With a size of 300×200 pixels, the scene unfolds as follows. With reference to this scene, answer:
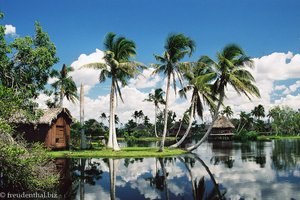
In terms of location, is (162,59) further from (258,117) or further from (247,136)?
(258,117)

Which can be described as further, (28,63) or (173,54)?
(173,54)

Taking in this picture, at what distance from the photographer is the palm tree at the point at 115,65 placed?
30.1m

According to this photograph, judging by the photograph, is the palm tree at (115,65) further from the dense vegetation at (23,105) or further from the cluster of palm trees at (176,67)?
the dense vegetation at (23,105)

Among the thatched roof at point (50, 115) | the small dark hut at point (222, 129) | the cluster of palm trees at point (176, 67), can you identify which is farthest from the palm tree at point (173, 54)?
the small dark hut at point (222, 129)

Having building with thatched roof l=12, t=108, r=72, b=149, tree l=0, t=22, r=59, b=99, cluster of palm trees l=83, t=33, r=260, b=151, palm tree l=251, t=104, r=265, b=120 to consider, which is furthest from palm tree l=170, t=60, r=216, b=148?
palm tree l=251, t=104, r=265, b=120

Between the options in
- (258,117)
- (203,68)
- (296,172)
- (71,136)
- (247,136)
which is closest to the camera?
(296,172)

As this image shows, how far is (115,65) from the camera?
99.6ft

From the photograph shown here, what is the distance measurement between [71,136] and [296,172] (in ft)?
91.1

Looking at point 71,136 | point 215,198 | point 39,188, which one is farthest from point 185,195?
point 71,136

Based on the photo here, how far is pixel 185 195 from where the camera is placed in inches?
430

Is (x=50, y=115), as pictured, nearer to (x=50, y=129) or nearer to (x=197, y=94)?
(x=50, y=129)

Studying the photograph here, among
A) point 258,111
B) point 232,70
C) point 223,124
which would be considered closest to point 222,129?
point 223,124

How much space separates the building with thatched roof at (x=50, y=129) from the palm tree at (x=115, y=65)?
6.34 metres

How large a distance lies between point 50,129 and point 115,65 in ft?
32.6
